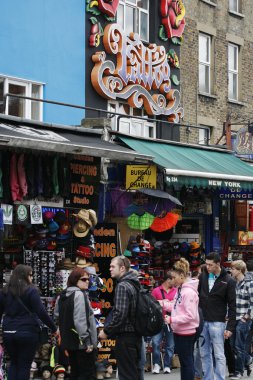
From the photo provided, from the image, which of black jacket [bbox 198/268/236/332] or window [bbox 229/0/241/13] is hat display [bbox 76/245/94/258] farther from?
window [bbox 229/0/241/13]

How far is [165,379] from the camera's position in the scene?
16266mm

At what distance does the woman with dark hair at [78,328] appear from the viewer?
12.1 m

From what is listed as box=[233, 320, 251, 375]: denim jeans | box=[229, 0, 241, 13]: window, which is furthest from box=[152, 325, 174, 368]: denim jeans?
box=[229, 0, 241, 13]: window

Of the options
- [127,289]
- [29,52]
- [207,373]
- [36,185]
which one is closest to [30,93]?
[29,52]

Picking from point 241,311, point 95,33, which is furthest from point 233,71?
point 241,311

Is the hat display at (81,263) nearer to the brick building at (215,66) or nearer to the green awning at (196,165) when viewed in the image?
the green awning at (196,165)

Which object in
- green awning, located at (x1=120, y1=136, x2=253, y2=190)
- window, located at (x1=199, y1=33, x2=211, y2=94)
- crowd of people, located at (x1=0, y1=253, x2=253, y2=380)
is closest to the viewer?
crowd of people, located at (x1=0, y1=253, x2=253, y2=380)

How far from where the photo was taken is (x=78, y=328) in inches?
479

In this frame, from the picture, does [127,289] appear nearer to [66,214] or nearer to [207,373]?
[207,373]

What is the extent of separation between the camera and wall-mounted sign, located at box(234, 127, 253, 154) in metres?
23.5

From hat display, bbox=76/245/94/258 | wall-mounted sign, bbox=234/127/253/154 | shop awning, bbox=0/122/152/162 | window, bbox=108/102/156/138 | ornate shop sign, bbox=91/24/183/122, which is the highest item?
ornate shop sign, bbox=91/24/183/122

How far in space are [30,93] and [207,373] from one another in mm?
9507

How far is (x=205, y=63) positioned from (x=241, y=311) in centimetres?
1315

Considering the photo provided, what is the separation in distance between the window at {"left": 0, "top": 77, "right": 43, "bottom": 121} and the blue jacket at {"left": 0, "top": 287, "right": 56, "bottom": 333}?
9.16 meters
